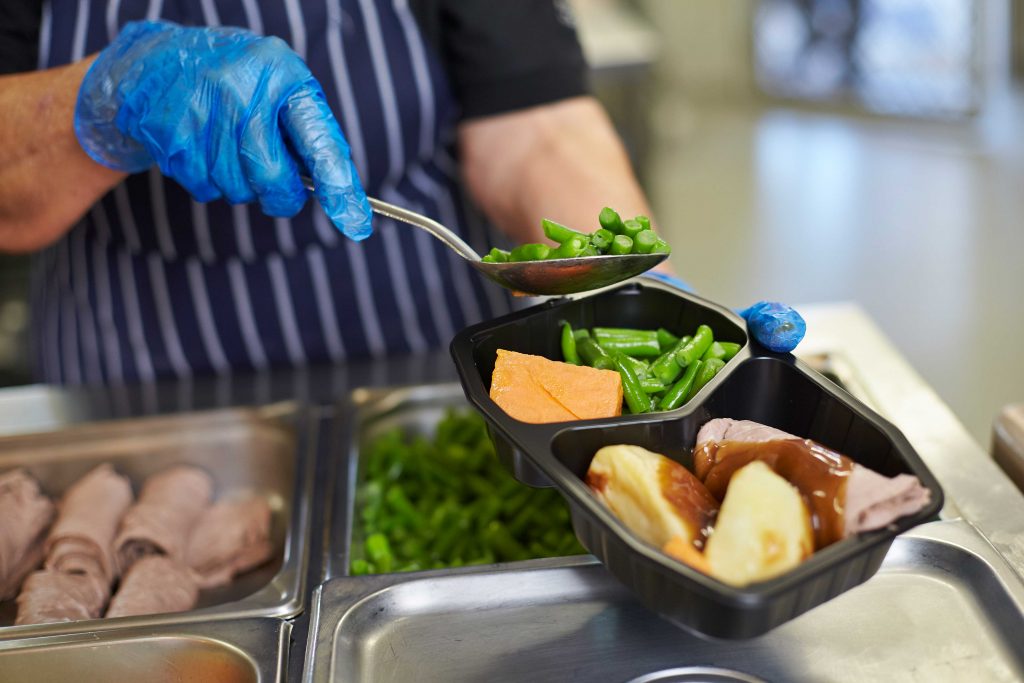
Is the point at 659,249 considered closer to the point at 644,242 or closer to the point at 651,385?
the point at 644,242

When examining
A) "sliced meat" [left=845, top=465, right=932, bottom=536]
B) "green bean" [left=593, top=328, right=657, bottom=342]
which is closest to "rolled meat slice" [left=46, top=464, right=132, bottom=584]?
"green bean" [left=593, top=328, right=657, bottom=342]

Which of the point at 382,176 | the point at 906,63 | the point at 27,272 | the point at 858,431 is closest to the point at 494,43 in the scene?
the point at 382,176

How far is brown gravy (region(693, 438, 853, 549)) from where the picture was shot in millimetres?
827

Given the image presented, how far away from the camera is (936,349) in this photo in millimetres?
3402

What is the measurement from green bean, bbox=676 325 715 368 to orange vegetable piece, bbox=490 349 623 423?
0.32ft

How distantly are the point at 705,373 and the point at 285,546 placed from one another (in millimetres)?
591

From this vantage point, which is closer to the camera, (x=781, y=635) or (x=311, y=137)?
(x=781, y=635)

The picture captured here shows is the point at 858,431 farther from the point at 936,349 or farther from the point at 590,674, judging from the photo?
the point at 936,349

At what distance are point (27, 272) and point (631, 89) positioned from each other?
7.62ft

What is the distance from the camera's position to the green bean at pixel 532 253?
3.55 ft

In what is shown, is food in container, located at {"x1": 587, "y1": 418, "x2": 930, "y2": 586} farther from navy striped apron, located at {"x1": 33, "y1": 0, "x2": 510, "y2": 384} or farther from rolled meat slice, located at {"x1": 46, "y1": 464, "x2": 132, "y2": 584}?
navy striped apron, located at {"x1": 33, "y1": 0, "x2": 510, "y2": 384}

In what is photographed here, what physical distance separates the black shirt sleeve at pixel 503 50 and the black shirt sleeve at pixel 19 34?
61cm

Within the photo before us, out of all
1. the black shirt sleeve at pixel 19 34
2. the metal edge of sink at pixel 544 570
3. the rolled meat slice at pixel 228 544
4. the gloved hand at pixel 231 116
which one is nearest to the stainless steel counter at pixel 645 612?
the metal edge of sink at pixel 544 570

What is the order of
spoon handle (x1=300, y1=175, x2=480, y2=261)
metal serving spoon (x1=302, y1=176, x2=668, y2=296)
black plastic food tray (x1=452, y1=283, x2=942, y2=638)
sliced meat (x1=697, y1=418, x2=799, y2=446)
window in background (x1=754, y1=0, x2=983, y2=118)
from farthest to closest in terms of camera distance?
window in background (x1=754, y1=0, x2=983, y2=118), spoon handle (x1=300, y1=175, x2=480, y2=261), metal serving spoon (x1=302, y1=176, x2=668, y2=296), sliced meat (x1=697, y1=418, x2=799, y2=446), black plastic food tray (x1=452, y1=283, x2=942, y2=638)
